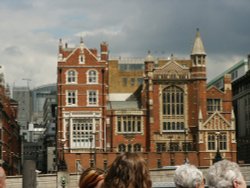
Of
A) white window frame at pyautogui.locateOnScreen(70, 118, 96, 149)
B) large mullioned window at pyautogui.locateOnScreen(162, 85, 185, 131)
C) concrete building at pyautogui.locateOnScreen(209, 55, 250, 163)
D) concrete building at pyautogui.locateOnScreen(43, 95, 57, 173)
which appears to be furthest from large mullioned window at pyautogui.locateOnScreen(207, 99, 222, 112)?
concrete building at pyautogui.locateOnScreen(43, 95, 57, 173)

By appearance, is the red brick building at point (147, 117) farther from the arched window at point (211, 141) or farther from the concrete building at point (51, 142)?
the concrete building at point (51, 142)

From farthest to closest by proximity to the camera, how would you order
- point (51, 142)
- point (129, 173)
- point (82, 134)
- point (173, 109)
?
point (51, 142), point (173, 109), point (82, 134), point (129, 173)

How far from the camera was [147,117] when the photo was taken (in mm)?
85438

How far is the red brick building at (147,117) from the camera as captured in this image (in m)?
82.5

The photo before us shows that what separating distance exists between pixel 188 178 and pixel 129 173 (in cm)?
100

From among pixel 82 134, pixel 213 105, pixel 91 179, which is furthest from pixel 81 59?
pixel 91 179

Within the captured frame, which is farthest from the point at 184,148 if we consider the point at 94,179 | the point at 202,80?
the point at 94,179

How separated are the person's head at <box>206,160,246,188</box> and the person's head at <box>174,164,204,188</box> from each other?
187 millimetres

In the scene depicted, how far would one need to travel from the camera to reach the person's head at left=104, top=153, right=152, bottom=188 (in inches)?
266

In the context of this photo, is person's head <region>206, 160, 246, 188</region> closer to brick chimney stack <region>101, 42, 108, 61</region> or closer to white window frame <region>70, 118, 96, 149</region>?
white window frame <region>70, 118, 96, 149</region>

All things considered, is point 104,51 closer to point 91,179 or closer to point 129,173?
point 91,179

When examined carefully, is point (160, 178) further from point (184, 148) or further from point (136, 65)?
point (136, 65)

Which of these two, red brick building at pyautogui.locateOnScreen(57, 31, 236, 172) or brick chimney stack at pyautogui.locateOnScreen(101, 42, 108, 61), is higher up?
brick chimney stack at pyautogui.locateOnScreen(101, 42, 108, 61)

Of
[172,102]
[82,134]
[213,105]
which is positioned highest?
[172,102]
